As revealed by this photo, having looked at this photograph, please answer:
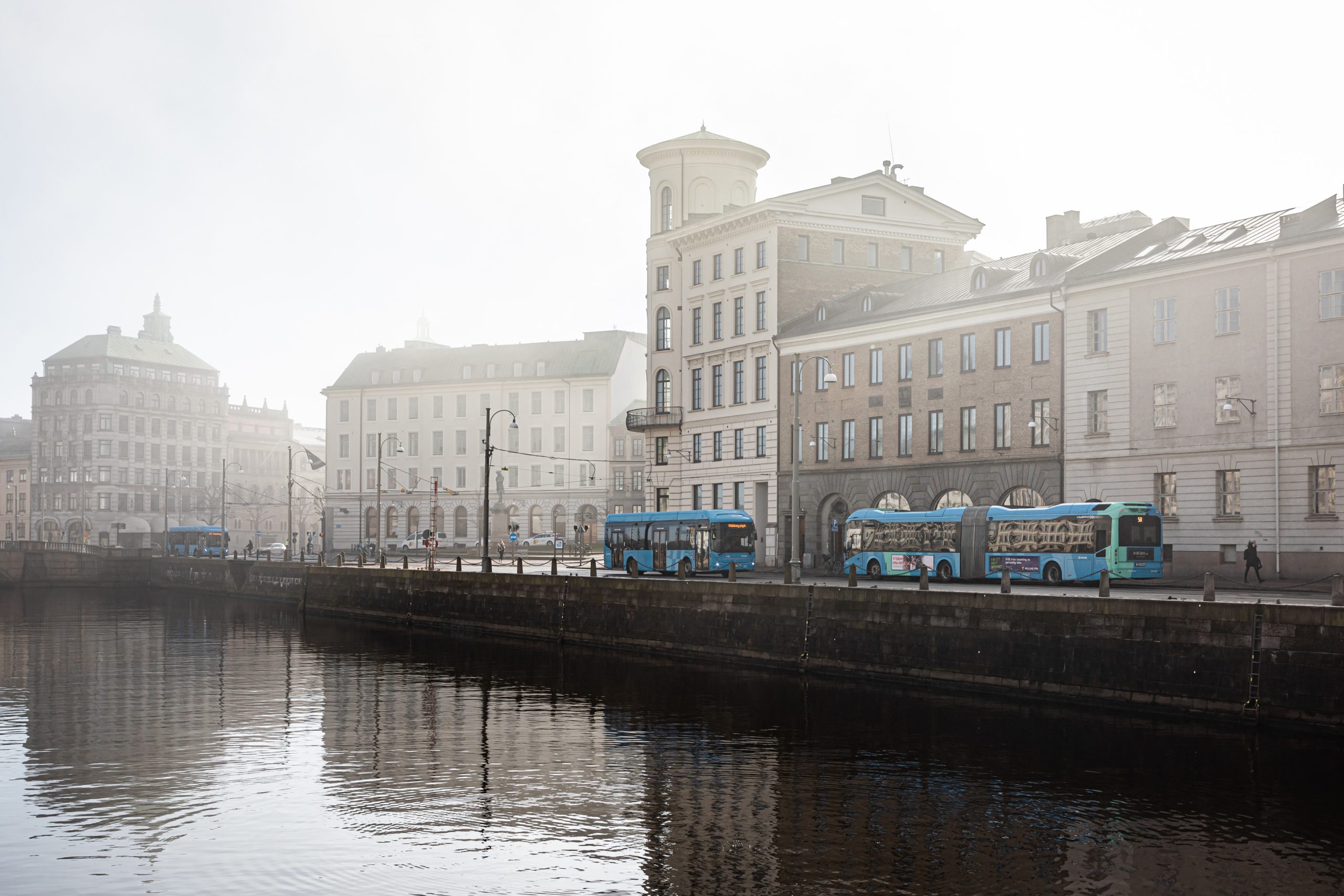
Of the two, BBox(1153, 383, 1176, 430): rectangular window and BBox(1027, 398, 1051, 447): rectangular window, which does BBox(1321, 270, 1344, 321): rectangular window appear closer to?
BBox(1153, 383, 1176, 430): rectangular window

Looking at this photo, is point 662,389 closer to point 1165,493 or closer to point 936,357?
point 936,357

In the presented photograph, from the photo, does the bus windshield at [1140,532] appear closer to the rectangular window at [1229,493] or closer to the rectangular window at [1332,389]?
the rectangular window at [1229,493]

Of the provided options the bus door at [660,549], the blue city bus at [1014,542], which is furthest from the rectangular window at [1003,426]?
the bus door at [660,549]

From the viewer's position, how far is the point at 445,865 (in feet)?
59.5

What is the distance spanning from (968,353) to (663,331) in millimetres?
27199

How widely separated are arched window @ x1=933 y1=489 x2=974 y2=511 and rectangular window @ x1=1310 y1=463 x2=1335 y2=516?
15.4 metres

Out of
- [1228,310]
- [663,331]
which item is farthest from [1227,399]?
[663,331]

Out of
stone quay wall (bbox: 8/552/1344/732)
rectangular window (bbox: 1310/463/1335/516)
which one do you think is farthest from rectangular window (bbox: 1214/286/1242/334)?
stone quay wall (bbox: 8/552/1344/732)

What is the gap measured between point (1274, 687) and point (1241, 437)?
74.2 ft

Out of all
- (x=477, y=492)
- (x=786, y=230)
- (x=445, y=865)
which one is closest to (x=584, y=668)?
(x=445, y=865)

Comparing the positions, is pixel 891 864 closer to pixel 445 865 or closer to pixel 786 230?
pixel 445 865

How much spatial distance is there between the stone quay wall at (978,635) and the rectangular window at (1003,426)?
61.5 feet

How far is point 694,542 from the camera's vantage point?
58906 millimetres

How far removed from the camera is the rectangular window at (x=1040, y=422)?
2136 inches
